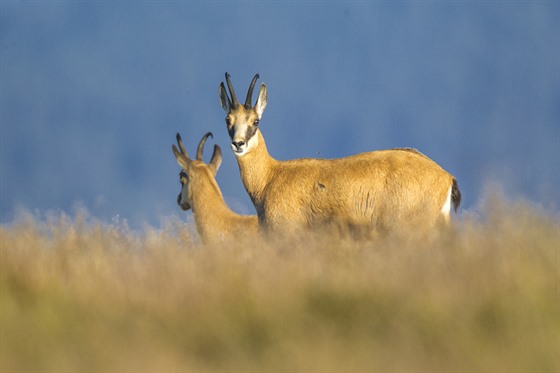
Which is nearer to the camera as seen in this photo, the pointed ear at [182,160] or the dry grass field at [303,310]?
the dry grass field at [303,310]

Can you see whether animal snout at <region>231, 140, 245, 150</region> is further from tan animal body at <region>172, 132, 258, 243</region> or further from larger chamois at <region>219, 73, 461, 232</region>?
tan animal body at <region>172, 132, 258, 243</region>

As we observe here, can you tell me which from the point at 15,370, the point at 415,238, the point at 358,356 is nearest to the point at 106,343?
the point at 15,370

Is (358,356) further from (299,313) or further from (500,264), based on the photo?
(500,264)

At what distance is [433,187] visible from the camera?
11562 mm

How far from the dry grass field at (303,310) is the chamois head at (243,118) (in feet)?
15.2

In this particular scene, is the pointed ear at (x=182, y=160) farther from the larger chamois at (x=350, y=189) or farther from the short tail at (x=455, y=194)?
the short tail at (x=455, y=194)

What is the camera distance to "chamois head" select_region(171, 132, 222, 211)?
13000 mm

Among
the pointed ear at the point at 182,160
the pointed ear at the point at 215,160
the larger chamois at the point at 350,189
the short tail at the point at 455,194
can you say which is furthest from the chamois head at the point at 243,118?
the short tail at the point at 455,194

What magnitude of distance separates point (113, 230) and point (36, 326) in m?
3.59

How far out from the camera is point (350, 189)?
11.8 metres

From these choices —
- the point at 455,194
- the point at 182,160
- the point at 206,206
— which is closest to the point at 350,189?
the point at 455,194

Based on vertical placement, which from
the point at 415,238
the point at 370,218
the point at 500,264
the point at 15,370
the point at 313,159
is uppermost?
the point at 313,159

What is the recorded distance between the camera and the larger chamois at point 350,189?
11555 millimetres

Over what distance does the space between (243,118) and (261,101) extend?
0.39 meters
